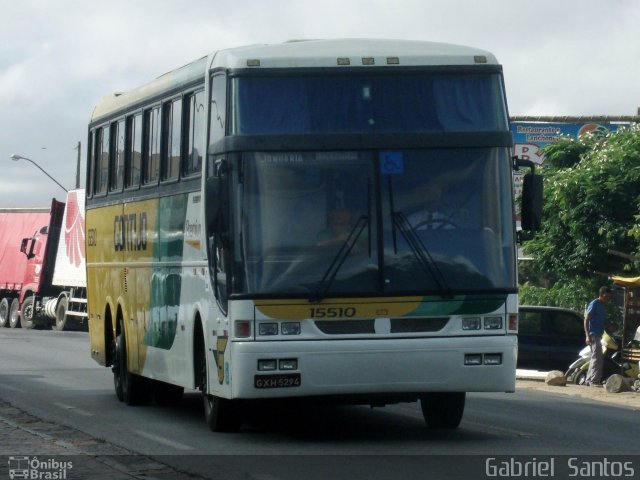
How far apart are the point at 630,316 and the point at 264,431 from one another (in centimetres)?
1266

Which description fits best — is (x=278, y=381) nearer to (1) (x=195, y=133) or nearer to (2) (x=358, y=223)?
(2) (x=358, y=223)

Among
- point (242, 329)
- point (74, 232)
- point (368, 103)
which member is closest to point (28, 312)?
point (74, 232)

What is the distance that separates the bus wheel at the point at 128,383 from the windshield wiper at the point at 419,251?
6.24 metres

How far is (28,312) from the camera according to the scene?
49.5m

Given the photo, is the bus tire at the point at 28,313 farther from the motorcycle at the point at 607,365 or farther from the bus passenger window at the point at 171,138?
the bus passenger window at the point at 171,138

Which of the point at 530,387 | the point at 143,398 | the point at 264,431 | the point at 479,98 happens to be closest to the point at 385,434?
the point at 264,431

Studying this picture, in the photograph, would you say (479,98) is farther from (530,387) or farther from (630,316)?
(630,316)

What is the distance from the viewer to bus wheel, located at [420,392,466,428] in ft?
48.7

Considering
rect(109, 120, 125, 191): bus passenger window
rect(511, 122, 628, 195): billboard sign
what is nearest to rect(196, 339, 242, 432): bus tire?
rect(109, 120, 125, 191): bus passenger window

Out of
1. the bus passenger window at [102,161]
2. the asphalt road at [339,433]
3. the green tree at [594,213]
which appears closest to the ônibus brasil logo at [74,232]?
the green tree at [594,213]

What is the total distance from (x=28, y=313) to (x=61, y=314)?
246 centimetres

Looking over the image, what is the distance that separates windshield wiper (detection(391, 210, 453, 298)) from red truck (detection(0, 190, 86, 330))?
99.7ft

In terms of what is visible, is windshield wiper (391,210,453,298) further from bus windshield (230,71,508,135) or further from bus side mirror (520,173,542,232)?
bus side mirror (520,173,542,232)

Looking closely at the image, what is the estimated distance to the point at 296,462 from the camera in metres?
12.2
